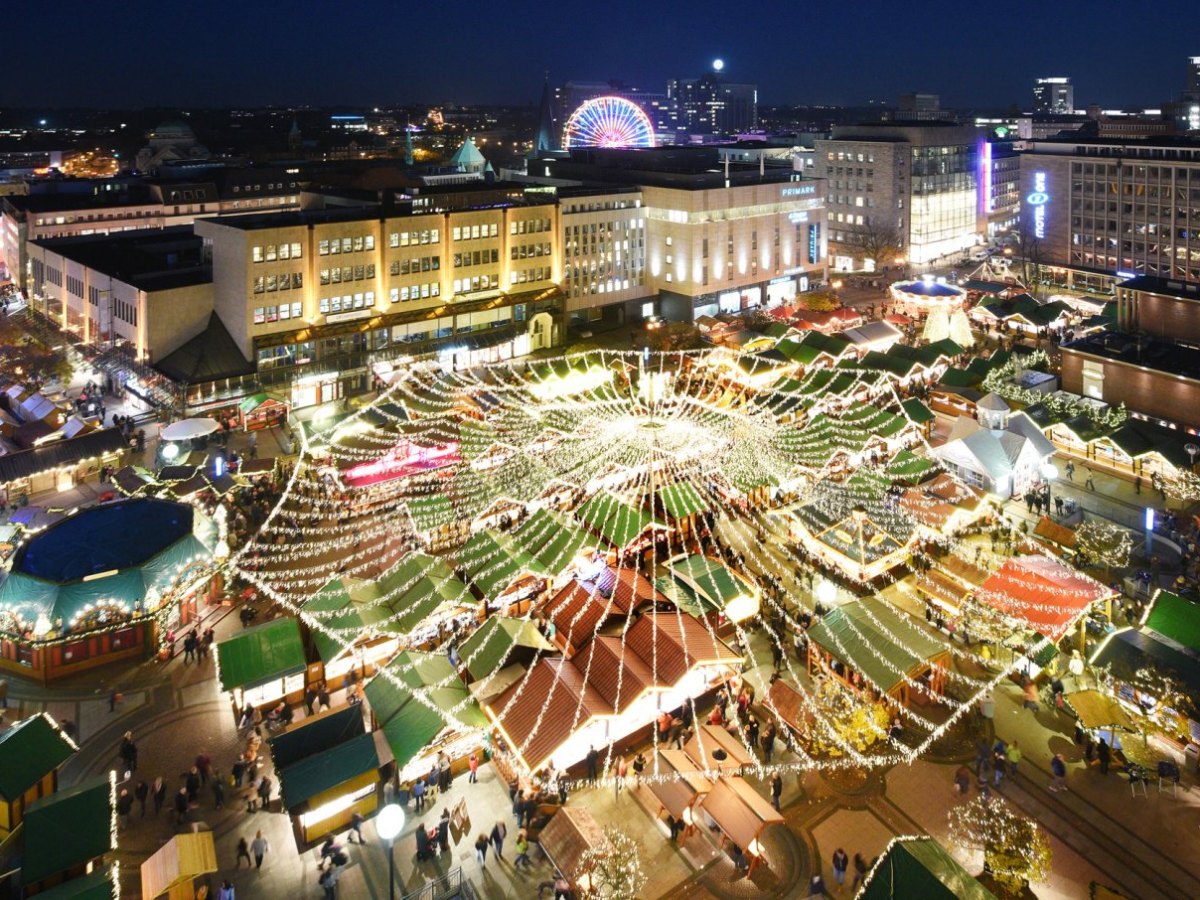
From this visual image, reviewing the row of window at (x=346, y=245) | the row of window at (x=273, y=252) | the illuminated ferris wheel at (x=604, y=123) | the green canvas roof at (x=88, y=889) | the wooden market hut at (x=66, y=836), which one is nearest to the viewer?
the green canvas roof at (x=88, y=889)

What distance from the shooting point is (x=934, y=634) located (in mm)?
19672

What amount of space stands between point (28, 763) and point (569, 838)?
405 inches

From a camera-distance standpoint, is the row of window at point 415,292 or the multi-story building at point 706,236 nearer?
the row of window at point 415,292

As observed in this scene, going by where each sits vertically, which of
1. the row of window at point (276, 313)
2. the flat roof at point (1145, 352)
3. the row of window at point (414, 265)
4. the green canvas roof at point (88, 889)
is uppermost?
the row of window at point (414, 265)

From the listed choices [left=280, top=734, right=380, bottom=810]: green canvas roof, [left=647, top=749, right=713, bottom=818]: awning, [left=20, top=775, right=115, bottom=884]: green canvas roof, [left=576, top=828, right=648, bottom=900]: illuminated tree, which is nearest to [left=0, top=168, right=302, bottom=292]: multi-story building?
[left=20, top=775, right=115, bottom=884]: green canvas roof

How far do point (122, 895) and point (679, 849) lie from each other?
980 cm

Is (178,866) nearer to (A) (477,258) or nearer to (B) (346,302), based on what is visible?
(B) (346,302)

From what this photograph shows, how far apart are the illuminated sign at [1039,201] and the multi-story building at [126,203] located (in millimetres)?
62584

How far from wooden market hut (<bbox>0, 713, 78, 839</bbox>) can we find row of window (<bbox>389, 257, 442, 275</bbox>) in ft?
104

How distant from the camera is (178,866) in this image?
1312cm

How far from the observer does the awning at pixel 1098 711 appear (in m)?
16.5

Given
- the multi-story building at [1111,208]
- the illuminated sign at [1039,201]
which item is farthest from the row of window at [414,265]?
the illuminated sign at [1039,201]

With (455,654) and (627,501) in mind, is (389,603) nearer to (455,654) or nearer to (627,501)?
(455,654)

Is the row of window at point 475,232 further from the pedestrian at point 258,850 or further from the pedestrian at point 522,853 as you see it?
the pedestrian at point 522,853
